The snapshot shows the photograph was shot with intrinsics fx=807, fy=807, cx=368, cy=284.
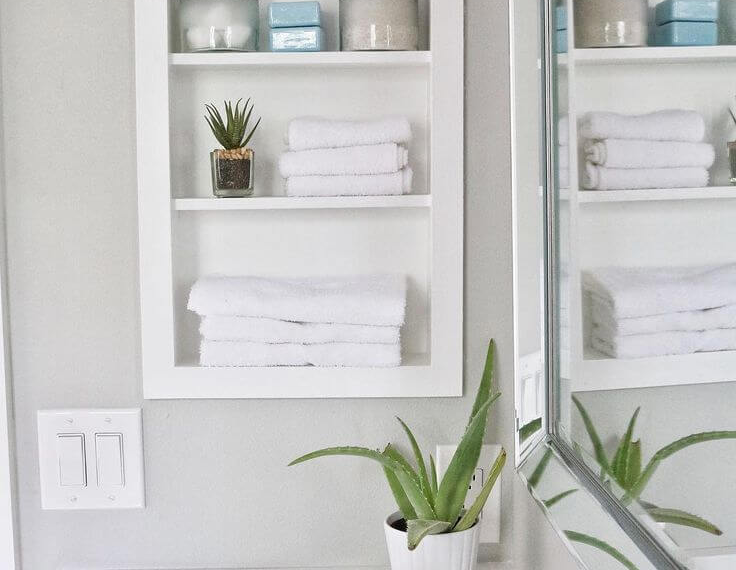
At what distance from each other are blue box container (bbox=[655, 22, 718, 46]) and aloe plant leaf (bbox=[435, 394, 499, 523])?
0.56 meters

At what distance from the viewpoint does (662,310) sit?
17.7 inches

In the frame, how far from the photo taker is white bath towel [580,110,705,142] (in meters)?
0.39

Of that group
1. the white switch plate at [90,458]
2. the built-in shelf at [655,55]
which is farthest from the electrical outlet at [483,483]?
the built-in shelf at [655,55]

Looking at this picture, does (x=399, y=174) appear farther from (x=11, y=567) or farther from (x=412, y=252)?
(x=11, y=567)

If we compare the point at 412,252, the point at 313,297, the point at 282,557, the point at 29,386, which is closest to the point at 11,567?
the point at 29,386

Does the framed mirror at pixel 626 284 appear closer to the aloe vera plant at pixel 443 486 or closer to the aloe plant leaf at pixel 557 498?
the aloe plant leaf at pixel 557 498

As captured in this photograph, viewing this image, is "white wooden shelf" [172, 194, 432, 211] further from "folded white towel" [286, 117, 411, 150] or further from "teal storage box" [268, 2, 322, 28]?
"teal storage box" [268, 2, 322, 28]

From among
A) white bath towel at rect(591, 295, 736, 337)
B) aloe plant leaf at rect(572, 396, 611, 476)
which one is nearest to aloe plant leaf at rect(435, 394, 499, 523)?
aloe plant leaf at rect(572, 396, 611, 476)

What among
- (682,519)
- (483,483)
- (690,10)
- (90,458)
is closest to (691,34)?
(690,10)

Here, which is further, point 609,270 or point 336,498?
point 336,498

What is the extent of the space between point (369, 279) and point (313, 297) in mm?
99

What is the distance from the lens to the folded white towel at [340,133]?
1.03 m

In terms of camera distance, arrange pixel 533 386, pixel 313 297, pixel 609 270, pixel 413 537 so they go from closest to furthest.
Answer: pixel 609 270
pixel 533 386
pixel 413 537
pixel 313 297

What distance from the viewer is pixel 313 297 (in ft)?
3.39
